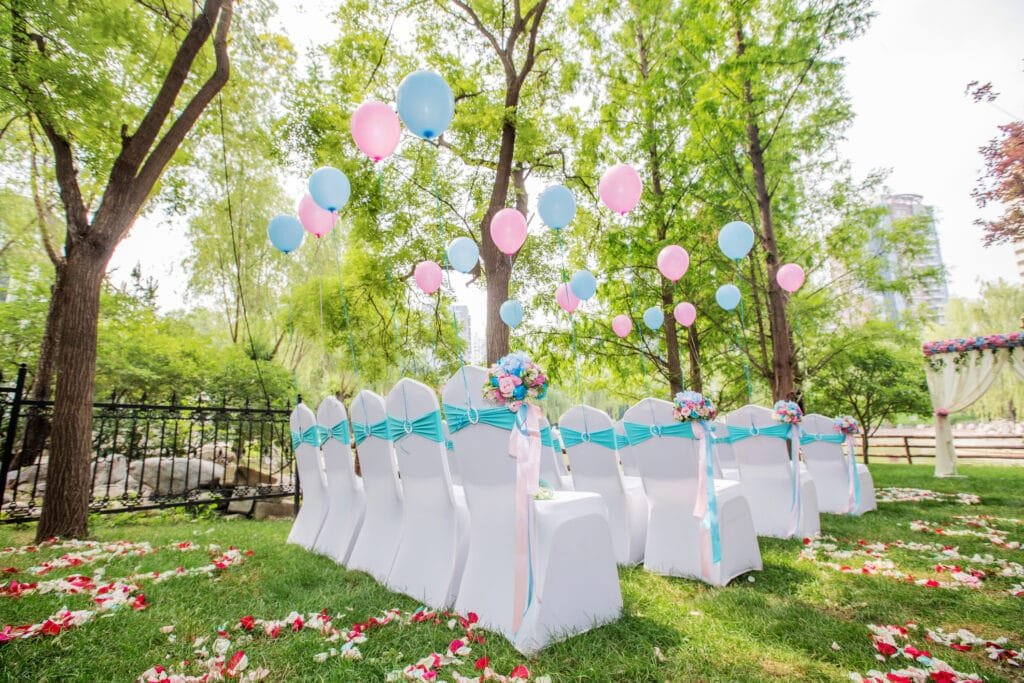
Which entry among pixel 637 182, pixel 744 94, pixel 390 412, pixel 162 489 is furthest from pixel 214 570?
pixel 744 94

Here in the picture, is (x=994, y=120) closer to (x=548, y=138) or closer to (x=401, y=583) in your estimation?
(x=548, y=138)

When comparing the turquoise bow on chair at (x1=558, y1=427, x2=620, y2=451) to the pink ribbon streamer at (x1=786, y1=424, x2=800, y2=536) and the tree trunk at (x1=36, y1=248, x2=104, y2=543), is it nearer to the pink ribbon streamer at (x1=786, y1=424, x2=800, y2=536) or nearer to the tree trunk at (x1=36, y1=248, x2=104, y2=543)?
the pink ribbon streamer at (x1=786, y1=424, x2=800, y2=536)

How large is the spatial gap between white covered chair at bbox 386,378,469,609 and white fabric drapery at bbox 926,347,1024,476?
36.1 ft

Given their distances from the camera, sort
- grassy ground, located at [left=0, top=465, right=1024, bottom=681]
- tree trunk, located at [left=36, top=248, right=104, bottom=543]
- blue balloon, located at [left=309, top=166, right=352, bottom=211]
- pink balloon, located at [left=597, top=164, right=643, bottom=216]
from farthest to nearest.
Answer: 1. pink balloon, located at [left=597, top=164, right=643, bottom=216]
2. tree trunk, located at [left=36, top=248, right=104, bottom=543]
3. blue balloon, located at [left=309, top=166, right=352, bottom=211]
4. grassy ground, located at [left=0, top=465, right=1024, bottom=681]

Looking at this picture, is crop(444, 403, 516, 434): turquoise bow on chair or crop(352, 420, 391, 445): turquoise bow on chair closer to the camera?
crop(444, 403, 516, 434): turquoise bow on chair

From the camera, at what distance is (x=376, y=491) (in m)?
3.68

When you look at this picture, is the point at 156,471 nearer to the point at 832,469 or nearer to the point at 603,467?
the point at 603,467

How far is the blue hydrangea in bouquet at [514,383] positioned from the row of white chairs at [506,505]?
0.10m

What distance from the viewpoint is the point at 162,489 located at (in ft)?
22.4

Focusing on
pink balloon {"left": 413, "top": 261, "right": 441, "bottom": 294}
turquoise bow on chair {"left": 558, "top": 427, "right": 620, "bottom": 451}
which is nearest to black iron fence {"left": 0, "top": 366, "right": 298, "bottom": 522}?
pink balloon {"left": 413, "top": 261, "right": 441, "bottom": 294}

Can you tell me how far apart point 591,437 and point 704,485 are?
96cm

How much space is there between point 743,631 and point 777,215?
10104 millimetres

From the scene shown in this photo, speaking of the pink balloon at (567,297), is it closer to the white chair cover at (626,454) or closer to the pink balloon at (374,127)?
the white chair cover at (626,454)

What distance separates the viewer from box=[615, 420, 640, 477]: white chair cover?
457 cm
